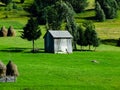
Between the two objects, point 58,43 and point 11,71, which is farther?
point 58,43

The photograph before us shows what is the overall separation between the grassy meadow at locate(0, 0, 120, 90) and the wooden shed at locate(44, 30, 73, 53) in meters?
1.90

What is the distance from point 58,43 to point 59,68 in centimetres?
2294

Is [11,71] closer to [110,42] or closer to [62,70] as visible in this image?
[62,70]

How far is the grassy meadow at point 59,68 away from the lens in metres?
60.3

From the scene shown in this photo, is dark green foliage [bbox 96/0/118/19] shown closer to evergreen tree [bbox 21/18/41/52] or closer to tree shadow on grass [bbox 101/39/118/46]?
tree shadow on grass [bbox 101/39/118/46]

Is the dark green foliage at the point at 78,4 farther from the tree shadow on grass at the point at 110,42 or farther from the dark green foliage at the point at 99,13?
the tree shadow on grass at the point at 110,42

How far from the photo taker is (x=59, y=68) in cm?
7206

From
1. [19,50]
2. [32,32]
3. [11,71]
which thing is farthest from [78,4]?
[11,71]

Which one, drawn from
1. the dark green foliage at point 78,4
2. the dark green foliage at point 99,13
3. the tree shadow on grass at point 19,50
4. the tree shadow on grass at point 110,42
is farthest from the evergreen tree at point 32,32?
the dark green foliage at point 78,4

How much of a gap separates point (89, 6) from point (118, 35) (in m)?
61.2

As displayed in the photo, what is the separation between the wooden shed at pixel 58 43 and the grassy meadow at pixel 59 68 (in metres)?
1.90

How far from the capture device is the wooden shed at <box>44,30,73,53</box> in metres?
93.8

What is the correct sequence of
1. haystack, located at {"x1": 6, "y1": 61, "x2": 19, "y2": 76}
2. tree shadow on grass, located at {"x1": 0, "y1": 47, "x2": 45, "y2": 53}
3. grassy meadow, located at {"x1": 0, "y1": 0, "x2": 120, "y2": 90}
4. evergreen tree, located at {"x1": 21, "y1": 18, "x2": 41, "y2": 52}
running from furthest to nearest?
1. evergreen tree, located at {"x1": 21, "y1": 18, "x2": 41, "y2": 52}
2. tree shadow on grass, located at {"x1": 0, "y1": 47, "x2": 45, "y2": 53}
3. haystack, located at {"x1": 6, "y1": 61, "x2": 19, "y2": 76}
4. grassy meadow, located at {"x1": 0, "y1": 0, "x2": 120, "y2": 90}

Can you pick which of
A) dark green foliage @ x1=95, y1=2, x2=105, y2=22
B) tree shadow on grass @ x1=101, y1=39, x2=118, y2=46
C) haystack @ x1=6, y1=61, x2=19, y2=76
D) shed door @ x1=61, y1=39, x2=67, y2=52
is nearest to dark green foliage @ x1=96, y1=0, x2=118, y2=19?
dark green foliage @ x1=95, y1=2, x2=105, y2=22
